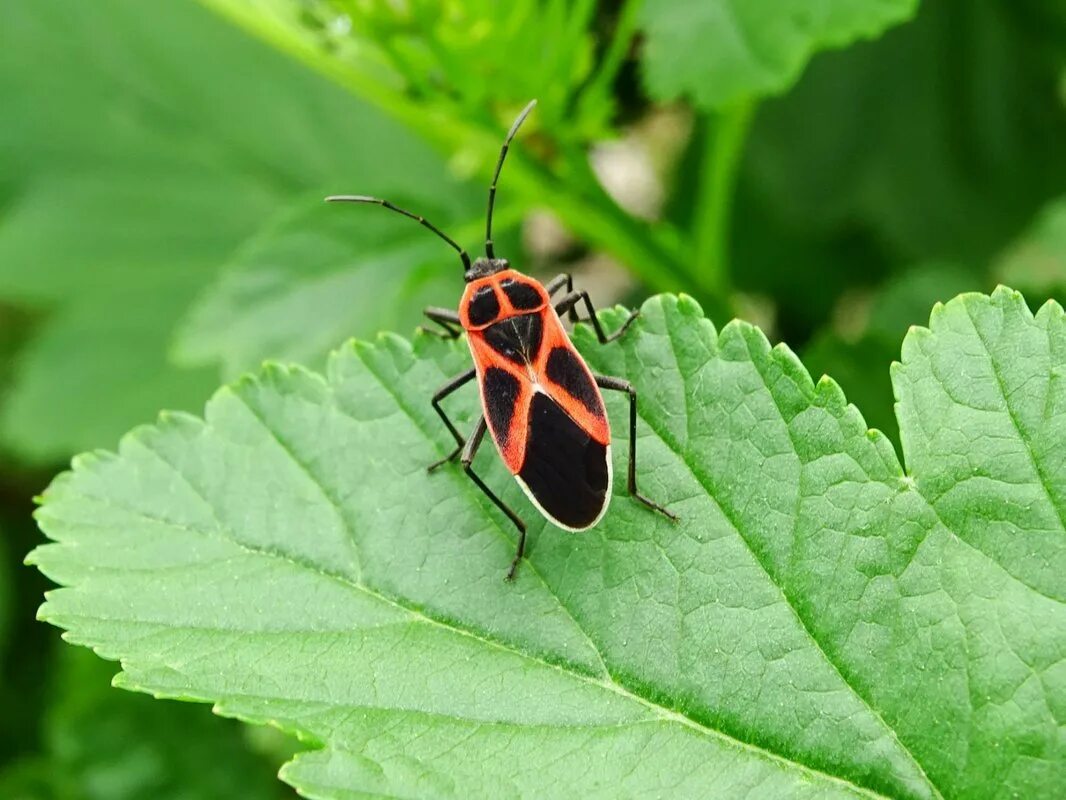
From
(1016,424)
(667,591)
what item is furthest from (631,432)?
(1016,424)

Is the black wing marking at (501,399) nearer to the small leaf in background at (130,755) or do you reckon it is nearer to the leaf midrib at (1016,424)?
the leaf midrib at (1016,424)

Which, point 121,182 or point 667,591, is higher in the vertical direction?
point 121,182

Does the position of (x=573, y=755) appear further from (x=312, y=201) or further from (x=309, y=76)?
(x=309, y=76)

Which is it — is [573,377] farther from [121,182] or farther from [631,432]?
[121,182]

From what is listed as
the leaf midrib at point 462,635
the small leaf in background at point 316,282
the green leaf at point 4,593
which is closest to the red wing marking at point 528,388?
the leaf midrib at point 462,635

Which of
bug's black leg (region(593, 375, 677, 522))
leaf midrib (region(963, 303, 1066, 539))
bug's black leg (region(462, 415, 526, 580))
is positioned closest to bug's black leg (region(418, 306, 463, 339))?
bug's black leg (region(462, 415, 526, 580))

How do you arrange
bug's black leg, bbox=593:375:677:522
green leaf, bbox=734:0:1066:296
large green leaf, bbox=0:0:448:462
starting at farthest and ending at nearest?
large green leaf, bbox=0:0:448:462, green leaf, bbox=734:0:1066:296, bug's black leg, bbox=593:375:677:522

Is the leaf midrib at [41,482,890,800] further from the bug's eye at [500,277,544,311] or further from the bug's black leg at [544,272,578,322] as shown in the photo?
the bug's black leg at [544,272,578,322]
